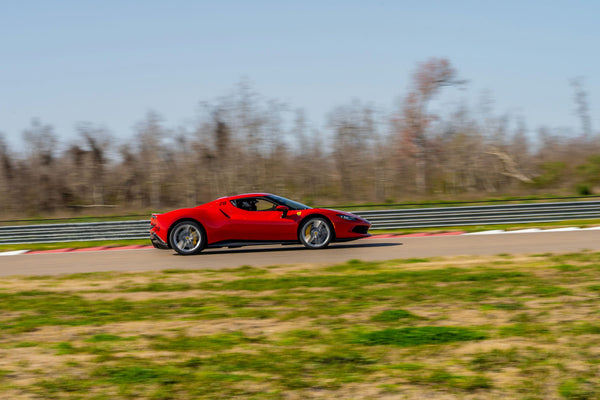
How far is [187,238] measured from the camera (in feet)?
42.8

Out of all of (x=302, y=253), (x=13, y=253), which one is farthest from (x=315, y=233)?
(x=13, y=253)

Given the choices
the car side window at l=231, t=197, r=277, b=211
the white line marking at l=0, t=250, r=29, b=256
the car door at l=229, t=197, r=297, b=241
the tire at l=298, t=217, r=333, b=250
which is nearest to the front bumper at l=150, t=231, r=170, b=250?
the car door at l=229, t=197, r=297, b=241

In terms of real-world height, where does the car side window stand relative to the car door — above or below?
above

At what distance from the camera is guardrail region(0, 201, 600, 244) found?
56.5ft

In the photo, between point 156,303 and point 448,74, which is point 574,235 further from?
point 448,74

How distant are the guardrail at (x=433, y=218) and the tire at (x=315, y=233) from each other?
14.3ft

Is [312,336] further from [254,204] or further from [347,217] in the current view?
[254,204]

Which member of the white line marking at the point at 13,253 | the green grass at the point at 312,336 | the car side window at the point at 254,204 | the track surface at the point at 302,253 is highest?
the car side window at the point at 254,204

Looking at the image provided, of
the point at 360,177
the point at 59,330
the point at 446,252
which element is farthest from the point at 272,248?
the point at 360,177

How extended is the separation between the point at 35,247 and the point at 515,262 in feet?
39.8

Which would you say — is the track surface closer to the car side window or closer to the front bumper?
the front bumper

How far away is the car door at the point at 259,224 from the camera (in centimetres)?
1287

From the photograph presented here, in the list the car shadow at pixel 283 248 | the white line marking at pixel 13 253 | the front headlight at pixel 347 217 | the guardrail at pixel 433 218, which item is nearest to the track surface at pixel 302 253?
the car shadow at pixel 283 248

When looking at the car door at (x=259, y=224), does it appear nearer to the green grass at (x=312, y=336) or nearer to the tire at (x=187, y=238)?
the tire at (x=187, y=238)
